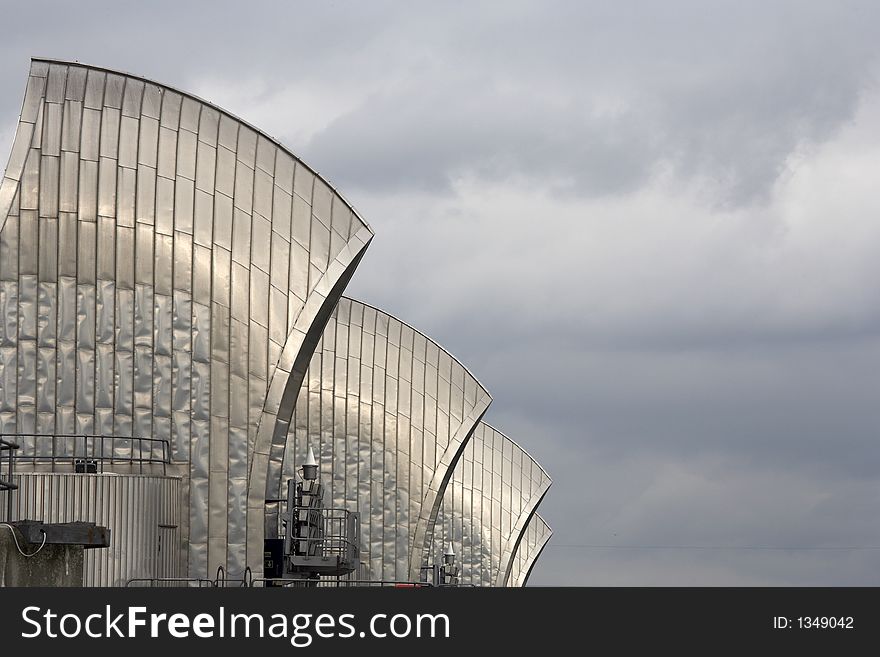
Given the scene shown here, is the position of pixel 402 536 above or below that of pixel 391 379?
below

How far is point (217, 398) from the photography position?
27.8m

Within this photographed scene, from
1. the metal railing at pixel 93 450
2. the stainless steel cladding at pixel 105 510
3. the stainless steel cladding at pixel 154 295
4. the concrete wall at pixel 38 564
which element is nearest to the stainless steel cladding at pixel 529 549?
the stainless steel cladding at pixel 154 295

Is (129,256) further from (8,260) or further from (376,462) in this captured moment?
(376,462)

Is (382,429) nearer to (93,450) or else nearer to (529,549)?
(93,450)

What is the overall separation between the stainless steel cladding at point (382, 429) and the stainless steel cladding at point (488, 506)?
29.0 feet

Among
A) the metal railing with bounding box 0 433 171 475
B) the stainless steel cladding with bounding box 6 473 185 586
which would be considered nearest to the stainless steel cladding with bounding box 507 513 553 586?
the metal railing with bounding box 0 433 171 475

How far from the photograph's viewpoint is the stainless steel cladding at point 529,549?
67.8 meters

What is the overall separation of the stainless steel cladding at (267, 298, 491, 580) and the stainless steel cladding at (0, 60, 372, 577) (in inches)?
493

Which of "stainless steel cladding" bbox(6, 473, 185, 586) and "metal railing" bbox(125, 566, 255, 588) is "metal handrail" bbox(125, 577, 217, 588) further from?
"stainless steel cladding" bbox(6, 473, 185, 586)

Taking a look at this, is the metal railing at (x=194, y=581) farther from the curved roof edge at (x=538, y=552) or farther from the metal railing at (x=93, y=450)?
the curved roof edge at (x=538, y=552)

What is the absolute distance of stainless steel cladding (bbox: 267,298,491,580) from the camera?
42.3 metres
